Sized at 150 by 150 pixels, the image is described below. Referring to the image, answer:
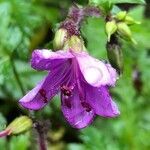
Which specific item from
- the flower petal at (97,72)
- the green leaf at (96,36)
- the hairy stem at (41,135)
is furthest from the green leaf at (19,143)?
the flower petal at (97,72)

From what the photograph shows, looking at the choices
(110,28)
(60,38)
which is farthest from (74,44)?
(110,28)

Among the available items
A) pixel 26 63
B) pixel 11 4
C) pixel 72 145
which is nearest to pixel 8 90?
pixel 26 63

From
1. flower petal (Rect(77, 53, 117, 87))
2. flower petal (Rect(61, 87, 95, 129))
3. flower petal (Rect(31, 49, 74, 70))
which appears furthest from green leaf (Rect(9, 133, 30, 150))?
flower petal (Rect(77, 53, 117, 87))

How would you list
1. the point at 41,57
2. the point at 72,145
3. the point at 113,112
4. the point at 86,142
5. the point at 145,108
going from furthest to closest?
the point at 145,108 < the point at 72,145 < the point at 86,142 < the point at 113,112 < the point at 41,57

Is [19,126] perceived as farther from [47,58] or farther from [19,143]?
[19,143]

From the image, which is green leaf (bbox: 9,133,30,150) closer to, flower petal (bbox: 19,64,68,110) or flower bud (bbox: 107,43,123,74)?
flower petal (bbox: 19,64,68,110)

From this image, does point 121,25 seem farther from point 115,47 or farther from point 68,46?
point 68,46
